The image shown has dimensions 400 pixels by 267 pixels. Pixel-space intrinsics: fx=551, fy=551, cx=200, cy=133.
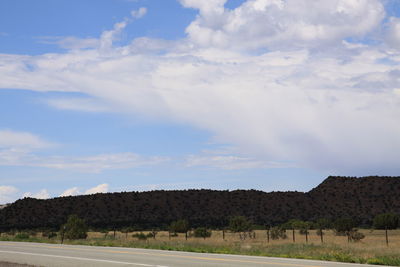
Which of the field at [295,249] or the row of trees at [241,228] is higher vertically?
the row of trees at [241,228]

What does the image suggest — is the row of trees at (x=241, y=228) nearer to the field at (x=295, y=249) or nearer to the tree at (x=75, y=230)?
the tree at (x=75, y=230)

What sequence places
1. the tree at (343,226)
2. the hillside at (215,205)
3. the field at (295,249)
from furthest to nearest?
the hillside at (215,205) → the tree at (343,226) → the field at (295,249)

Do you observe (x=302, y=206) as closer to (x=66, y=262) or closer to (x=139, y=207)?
(x=139, y=207)

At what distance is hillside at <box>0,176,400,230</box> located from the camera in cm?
9600

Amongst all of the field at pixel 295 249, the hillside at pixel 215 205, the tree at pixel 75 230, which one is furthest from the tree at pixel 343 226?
the hillside at pixel 215 205

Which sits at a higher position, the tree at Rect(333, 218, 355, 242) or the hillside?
the hillside

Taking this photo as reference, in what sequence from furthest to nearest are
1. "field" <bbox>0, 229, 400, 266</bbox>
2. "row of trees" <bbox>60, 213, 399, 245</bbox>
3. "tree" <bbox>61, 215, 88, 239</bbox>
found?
"row of trees" <bbox>60, 213, 399, 245</bbox>, "tree" <bbox>61, 215, 88, 239</bbox>, "field" <bbox>0, 229, 400, 266</bbox>

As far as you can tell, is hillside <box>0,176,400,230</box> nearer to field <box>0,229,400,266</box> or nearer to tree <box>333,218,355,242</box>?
tree <box>333,218,355,242</box>

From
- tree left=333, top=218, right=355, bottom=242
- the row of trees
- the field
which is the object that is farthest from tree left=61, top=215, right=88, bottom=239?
tree left=333, top=218, right=355, bottom=242

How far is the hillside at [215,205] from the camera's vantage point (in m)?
96.0

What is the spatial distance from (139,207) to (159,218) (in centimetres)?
706

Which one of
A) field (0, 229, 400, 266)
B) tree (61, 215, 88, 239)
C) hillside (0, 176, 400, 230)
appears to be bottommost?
field (0, 229, 400, 266)

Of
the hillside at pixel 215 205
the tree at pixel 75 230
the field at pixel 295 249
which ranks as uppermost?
the hillside at pixel 215 205

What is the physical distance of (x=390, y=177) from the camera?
106188 millimetres
